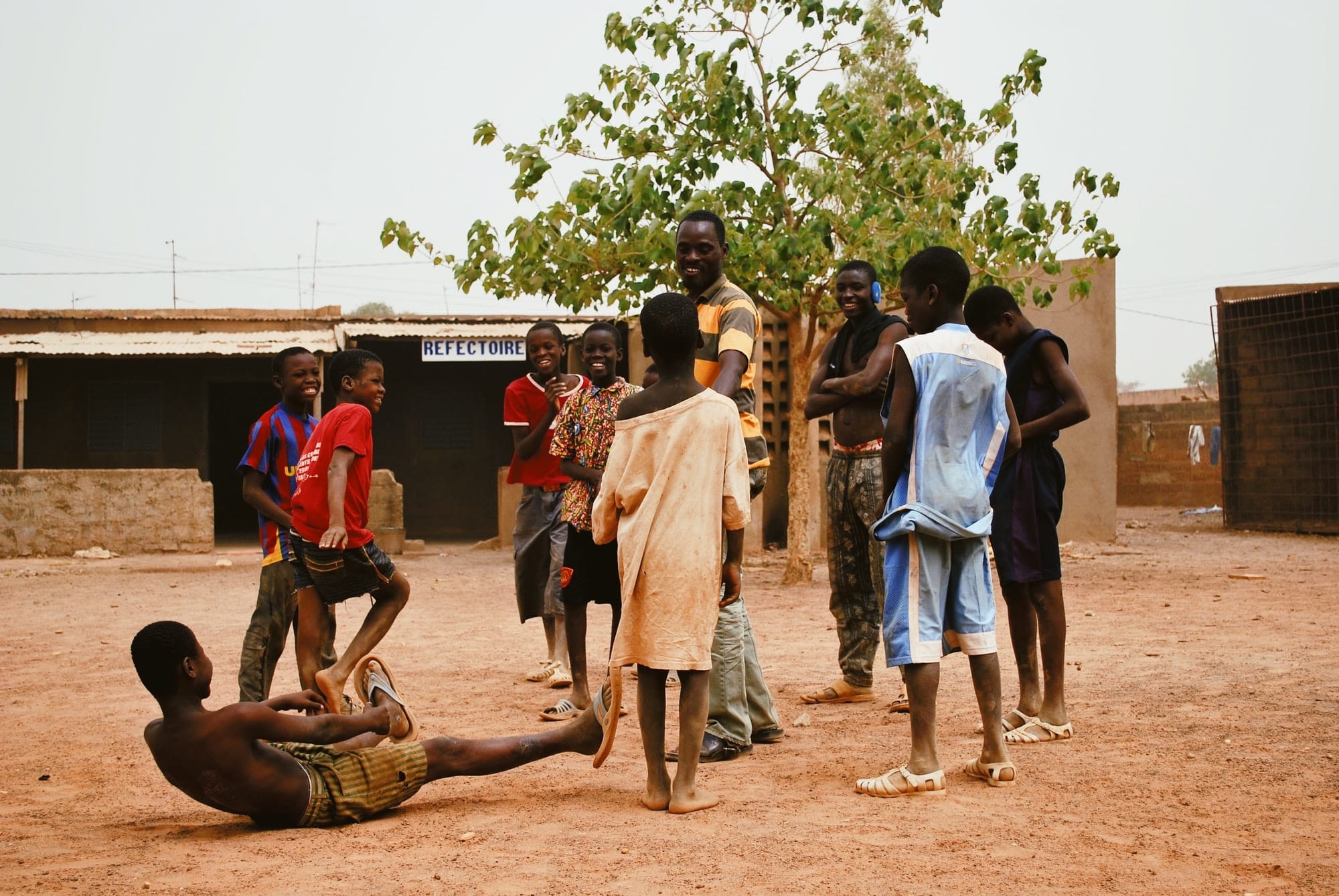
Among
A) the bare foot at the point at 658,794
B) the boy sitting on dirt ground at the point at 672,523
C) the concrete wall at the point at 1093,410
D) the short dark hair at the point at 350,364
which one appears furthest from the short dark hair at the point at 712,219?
the concrete wall at the point at 1093,410

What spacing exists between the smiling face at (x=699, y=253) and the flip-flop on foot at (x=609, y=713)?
4.78ft

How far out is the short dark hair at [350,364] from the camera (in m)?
5.01

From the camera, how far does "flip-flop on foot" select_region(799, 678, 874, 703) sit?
552cm

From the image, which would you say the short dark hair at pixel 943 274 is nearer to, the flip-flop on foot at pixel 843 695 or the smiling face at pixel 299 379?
the flip-flop on foot at pixel 843 695

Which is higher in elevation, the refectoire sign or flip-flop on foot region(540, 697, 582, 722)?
the refectoire sign

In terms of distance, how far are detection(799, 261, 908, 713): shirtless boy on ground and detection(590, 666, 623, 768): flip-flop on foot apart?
169cm

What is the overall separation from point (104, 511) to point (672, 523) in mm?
13093

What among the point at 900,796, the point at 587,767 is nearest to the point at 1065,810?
the point at 900,796

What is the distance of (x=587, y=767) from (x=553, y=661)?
1838mm

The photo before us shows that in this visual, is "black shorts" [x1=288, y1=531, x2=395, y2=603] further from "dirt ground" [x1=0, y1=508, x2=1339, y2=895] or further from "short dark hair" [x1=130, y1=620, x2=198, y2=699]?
"short dark hair" [x1=130, y1=620, x2=198, y2=699]

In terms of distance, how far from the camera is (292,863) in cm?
319

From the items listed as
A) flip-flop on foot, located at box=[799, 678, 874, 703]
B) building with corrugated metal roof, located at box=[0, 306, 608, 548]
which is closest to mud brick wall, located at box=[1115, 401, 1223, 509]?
building with corrugated metal roof, located at box=[0, 306, 608, 548]

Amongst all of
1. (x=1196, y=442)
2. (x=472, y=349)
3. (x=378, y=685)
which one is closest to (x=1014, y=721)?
(x=378, y=685)

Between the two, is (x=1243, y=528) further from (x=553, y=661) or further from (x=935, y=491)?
(x=935, y=491)
